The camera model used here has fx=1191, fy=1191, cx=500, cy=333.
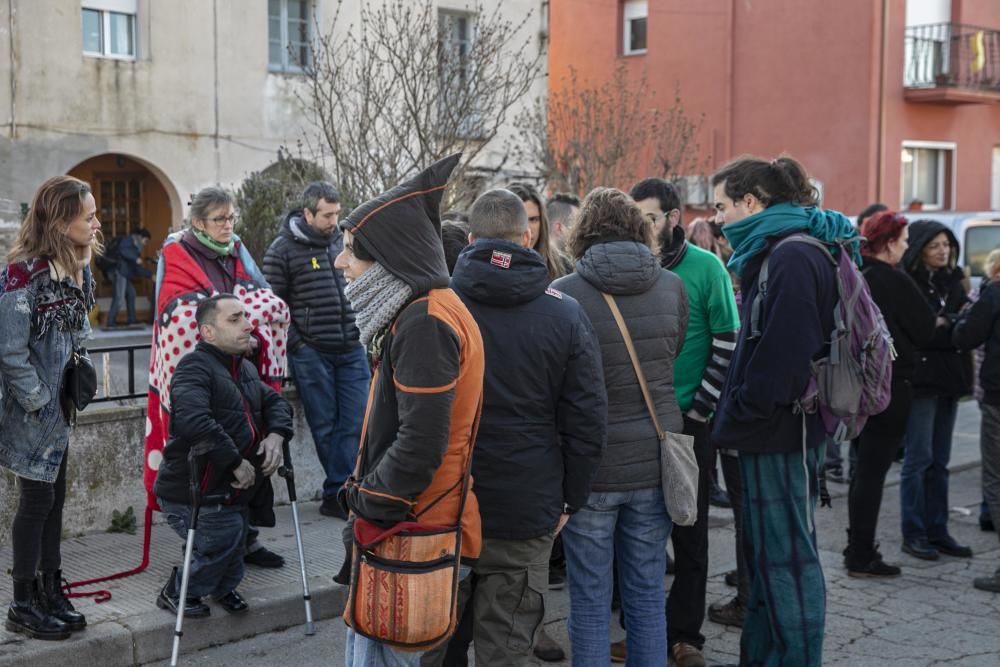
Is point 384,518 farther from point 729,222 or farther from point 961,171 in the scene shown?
point 961,171

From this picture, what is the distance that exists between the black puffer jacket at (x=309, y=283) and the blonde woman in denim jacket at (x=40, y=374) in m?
1.97

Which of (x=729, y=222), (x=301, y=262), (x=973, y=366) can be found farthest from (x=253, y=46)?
(x=729, y=222)

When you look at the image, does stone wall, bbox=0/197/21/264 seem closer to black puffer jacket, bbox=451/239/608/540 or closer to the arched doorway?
black puffer jacket, bbox=451/239/608/540

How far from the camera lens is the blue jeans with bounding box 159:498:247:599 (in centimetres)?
544

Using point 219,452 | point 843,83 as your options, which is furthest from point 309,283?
point 843,83

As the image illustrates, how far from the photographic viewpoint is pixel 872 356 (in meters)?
4.71

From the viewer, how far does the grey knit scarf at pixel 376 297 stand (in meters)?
3.54

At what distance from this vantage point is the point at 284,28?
2017 centimetres

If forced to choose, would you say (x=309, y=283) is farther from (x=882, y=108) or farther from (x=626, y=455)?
(x=882, y=108)

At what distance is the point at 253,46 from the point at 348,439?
13.9 metres

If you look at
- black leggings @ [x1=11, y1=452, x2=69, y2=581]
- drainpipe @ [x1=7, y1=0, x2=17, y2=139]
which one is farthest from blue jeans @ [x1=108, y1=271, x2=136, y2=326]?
black leggings @ [x1=11, y1=452, x2=69, y2=581]

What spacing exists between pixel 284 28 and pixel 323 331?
14.2 meters

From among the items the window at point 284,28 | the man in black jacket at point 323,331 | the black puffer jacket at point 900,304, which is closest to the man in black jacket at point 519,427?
the black puffer jacket at point 900,304

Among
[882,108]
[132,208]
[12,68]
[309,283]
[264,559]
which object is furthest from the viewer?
[882,108]
